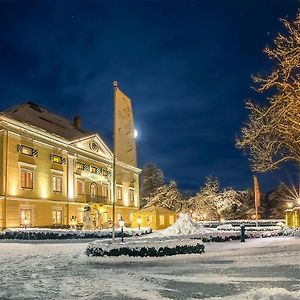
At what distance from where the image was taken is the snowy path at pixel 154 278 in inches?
354

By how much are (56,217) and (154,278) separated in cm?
3244

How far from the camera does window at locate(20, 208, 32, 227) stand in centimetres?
3700

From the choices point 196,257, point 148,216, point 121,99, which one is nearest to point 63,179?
→ point 148,216

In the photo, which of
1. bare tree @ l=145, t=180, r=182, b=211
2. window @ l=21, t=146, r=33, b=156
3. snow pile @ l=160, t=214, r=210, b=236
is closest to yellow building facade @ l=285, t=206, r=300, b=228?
snow pile @ l=160, t=214, r=210, b=236

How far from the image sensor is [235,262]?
1542 centimetres

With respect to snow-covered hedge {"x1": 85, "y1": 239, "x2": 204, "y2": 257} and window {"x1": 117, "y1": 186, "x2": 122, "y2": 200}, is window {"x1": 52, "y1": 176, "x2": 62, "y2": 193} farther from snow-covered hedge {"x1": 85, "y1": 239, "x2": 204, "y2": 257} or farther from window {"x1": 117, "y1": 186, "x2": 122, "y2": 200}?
snow-covered hedge {"x1": 85, "y1": 239, "x2": 204, "y2": 257}

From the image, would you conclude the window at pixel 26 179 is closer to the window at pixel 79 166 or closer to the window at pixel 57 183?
the window at pixel 57 183

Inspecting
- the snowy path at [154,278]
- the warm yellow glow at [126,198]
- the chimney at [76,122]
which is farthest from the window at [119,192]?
the snowy path at [154,278]

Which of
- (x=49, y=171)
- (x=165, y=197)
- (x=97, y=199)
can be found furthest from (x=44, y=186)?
(x=165, y=197)

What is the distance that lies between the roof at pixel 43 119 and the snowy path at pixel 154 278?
2537cm

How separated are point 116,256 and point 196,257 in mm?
3286

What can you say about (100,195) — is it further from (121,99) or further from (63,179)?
(121,99)

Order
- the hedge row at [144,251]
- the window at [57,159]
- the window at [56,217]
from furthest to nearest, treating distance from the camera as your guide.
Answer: the window at [57,159] → the window at [56,217] → the hedge row at [144,251]

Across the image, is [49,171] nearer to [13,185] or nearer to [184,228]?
[13,185]
